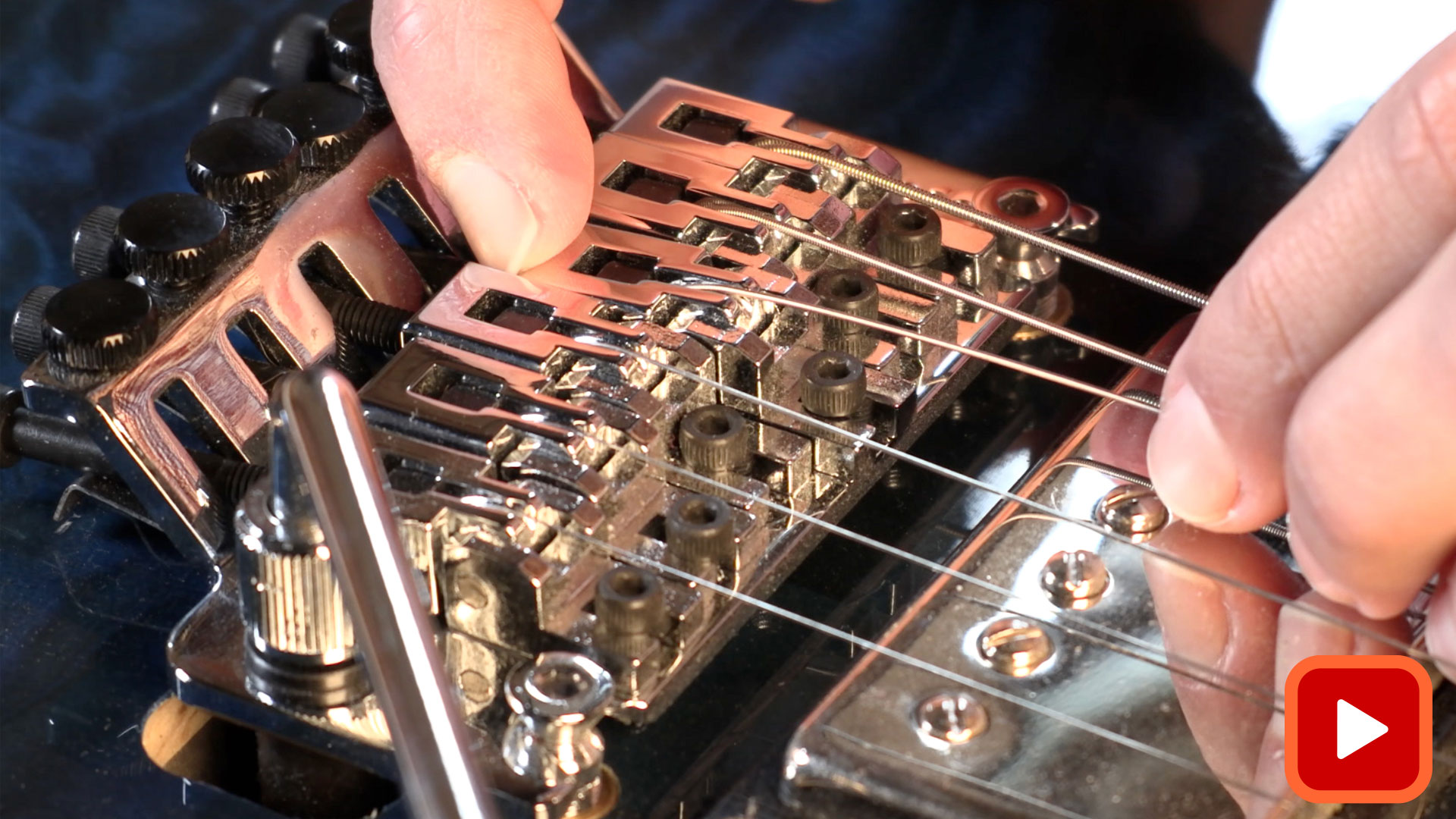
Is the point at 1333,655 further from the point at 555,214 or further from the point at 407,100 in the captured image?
the point at 407,100

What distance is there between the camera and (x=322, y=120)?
37.9 inches

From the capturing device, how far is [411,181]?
0.99 metres

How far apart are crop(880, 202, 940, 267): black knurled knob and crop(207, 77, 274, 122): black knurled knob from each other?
1.14 feet

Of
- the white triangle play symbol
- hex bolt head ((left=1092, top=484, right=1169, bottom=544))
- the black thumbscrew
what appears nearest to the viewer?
the white triangle play symbol

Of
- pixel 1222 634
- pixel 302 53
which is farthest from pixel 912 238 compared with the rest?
pixel 302 53

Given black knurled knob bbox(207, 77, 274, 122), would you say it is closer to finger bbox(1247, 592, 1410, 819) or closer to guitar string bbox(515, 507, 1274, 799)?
guitar string bbox(515, 507, 1274, 799)

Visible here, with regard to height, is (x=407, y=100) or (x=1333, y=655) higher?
(x=407, y=100)

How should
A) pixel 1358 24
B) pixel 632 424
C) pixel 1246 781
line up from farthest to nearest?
pixel 1358 24, pixel 632 424, pixel 1246 781

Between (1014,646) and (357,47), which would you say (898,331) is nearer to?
(1014,646)

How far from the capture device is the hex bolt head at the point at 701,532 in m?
0.78

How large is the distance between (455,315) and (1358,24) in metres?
0.66

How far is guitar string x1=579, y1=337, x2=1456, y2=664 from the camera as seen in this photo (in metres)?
0.75

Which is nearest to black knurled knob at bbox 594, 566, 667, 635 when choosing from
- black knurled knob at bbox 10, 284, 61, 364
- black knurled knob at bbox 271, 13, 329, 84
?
black knurled knob at bbox 10, 284, 61, 364

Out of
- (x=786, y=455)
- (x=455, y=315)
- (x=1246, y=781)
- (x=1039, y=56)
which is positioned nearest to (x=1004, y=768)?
(x=1246, y=781)
